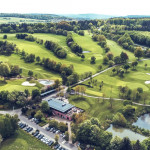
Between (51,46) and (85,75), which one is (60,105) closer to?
(85,75)

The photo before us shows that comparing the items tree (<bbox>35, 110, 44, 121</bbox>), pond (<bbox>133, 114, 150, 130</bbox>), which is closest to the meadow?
pond (<bbox>133, 114, 150, 130</bbox>)

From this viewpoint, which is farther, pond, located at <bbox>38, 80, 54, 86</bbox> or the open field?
pond, located at <bbox>38, 80, 54, 86</bbox>

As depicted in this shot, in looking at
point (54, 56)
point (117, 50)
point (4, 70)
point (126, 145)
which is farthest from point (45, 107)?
point (117, 50)

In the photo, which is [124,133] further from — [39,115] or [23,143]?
[23,143]

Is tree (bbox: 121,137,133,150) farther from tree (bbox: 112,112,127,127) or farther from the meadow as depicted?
the meadow

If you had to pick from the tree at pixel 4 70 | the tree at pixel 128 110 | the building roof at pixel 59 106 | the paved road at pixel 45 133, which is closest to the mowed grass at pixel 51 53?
the tree at pixel 4 70
